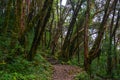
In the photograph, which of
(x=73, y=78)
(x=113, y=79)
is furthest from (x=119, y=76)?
(x=73, y=78)

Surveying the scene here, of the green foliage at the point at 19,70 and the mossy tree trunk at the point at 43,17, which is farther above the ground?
the mossy tree trunk at the point at 43,17

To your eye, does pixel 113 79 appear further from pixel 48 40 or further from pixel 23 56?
pixel 48 40

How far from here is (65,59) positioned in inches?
856

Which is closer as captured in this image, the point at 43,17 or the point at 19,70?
the point at 19,70

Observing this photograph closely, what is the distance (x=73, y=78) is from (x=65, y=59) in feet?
24.3

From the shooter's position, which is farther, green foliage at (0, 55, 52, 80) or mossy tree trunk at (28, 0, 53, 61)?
mossy tree trunk at (28, 0, 53, 61)

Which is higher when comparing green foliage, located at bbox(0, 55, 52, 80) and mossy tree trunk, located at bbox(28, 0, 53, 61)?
mossy tree trunk, located at bbox(28, 0, 53, 61)

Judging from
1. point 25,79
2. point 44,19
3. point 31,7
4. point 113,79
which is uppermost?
point 31,7

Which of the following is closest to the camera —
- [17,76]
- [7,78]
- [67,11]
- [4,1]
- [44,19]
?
[7,78]

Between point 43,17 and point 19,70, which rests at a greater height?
point 43,17

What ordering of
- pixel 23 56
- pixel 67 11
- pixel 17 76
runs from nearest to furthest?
pixel 17 76, pixel 23 56, pixel 67 11

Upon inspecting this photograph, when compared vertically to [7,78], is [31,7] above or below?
above

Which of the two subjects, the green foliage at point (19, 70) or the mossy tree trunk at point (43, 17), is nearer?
the green foliage at point (19, 70)

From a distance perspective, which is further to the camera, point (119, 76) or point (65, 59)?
point (65, 59)
